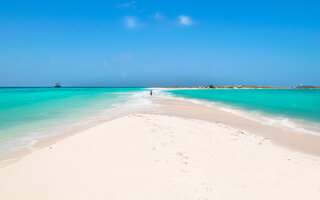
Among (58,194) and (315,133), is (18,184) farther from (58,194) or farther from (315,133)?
(315,133)

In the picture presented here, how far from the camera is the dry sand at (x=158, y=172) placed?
3457 millimetres

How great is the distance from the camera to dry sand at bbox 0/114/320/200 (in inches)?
136

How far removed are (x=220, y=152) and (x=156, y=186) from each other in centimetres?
262

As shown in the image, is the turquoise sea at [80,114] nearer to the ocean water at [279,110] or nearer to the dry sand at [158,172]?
the ocean water at [279,110]

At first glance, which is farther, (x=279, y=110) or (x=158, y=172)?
(x=279, y=110)

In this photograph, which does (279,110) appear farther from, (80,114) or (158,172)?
(80,114)

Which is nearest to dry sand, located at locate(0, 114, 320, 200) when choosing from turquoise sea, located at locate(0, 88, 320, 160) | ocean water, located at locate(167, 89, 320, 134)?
turquoise sea, located at locate(0, 88, 320, 160)

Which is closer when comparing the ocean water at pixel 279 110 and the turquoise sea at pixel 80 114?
the turquoise sea at pixel 80 114

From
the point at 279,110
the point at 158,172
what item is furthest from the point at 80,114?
the point at 279,110

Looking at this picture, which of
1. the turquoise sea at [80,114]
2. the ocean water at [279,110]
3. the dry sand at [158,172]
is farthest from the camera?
the ocean water at [279,110]

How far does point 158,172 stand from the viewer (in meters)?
4.13

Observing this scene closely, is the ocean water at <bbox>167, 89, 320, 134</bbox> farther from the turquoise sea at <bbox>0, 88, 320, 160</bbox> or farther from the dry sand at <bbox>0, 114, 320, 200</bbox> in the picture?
the dry sand at <bbox>0, 114, 320, 200</bbox>

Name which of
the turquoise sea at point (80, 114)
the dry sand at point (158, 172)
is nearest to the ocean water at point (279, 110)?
the turquoise sea at point (80, 114)

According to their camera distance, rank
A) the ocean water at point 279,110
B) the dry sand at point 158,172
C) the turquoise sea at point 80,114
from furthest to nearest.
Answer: the ocean water at point 279,110, the turquoise sea at point 80,114, the dry sand at point 158,172
